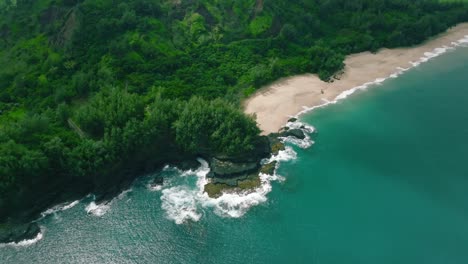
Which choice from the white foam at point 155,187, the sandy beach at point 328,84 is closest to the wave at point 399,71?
the sandy beach at point 328,84

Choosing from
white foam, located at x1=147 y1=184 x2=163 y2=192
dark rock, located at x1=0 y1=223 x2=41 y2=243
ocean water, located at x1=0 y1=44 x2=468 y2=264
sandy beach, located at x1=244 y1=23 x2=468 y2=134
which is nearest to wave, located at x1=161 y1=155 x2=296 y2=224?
ocean water, located at x1=0 y1=44 x2=468 y2=264

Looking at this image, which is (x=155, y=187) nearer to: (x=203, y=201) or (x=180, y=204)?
(x=180, y=204)

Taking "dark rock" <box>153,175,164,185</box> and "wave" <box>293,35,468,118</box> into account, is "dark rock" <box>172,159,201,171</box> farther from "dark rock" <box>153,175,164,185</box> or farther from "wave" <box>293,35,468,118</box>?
"wave" <box>293,35,468,118</box>

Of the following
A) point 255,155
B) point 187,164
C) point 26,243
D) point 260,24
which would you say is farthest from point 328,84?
point 26,243

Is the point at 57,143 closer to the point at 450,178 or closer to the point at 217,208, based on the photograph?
the point at 217,208

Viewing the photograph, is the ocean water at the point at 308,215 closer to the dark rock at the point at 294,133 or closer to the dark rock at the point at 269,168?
the dark rock at the point at 269,168

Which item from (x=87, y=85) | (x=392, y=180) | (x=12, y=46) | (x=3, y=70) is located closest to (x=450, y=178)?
(x=392, y=180)
